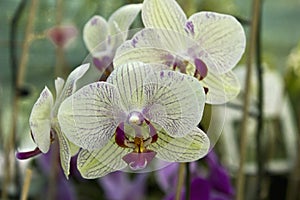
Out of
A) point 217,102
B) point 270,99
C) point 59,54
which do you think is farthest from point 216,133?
point 270,99

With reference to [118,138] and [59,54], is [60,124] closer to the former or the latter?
[118,138]

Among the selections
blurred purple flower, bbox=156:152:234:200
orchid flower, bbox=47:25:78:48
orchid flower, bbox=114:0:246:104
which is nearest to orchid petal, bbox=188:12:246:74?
orchid flower, bbox=114:0:246:104

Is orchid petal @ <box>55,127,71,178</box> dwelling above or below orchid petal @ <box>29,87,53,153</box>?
below

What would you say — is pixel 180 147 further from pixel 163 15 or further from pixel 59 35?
pixel 59 35

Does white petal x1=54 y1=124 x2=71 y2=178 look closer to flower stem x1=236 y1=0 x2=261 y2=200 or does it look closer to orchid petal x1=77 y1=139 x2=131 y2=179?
orchid petal x1=77 y1=139 x2=131 y2=179

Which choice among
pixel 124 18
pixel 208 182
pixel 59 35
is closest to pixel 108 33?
pixel 124 18

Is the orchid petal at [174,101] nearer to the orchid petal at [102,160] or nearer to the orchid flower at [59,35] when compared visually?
the orchid petal at [102,160]

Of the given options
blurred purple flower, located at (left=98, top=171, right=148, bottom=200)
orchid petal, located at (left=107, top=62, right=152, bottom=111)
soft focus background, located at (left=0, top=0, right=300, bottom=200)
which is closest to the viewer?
orchid petal, located at (left=107, top=62, right=152, bottom=111)
